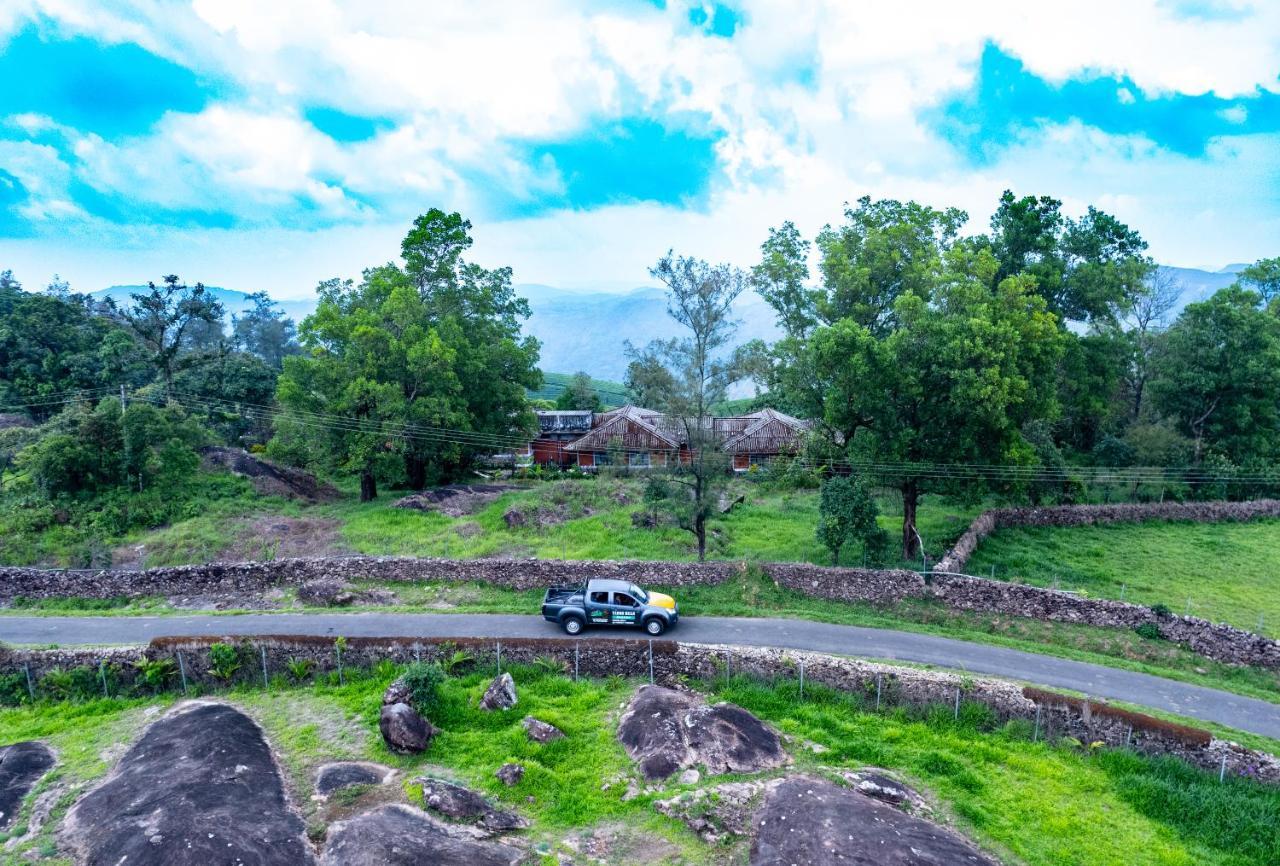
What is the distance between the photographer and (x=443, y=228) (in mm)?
40844

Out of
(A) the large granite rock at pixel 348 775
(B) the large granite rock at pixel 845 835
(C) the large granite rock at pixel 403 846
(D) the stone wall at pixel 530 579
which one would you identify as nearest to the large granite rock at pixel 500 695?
(A) the large granite rock at pixel 348 775

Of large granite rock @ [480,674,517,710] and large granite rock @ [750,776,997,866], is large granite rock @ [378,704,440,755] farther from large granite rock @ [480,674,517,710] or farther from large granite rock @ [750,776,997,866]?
large granite rock @ [750,776,997,866]

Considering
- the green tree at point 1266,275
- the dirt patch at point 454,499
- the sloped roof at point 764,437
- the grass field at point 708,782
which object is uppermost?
the green tree at point 1266,275

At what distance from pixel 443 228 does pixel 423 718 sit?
106 feet

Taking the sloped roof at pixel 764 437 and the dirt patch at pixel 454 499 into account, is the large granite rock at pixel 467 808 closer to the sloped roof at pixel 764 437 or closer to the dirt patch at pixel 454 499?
the dirt patch at pixel 454 499

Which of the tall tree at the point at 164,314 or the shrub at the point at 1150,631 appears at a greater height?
the tall tree at the point at 164,314

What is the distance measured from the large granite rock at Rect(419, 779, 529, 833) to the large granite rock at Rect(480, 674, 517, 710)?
3294 mm

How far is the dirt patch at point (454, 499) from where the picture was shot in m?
35.7

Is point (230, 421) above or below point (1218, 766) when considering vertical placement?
above

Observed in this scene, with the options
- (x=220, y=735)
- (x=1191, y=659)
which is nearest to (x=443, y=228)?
(x=220, y=735)

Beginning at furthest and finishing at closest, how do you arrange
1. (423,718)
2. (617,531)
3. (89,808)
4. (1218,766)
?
(617,531) → (423,718) → (1218,766) → (89,808)

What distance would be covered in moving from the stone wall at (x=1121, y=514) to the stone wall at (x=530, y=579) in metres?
8.04

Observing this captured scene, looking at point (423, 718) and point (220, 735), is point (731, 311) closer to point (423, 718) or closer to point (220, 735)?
point (423, 718)

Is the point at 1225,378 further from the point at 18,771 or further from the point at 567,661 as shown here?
the point at 18,771
